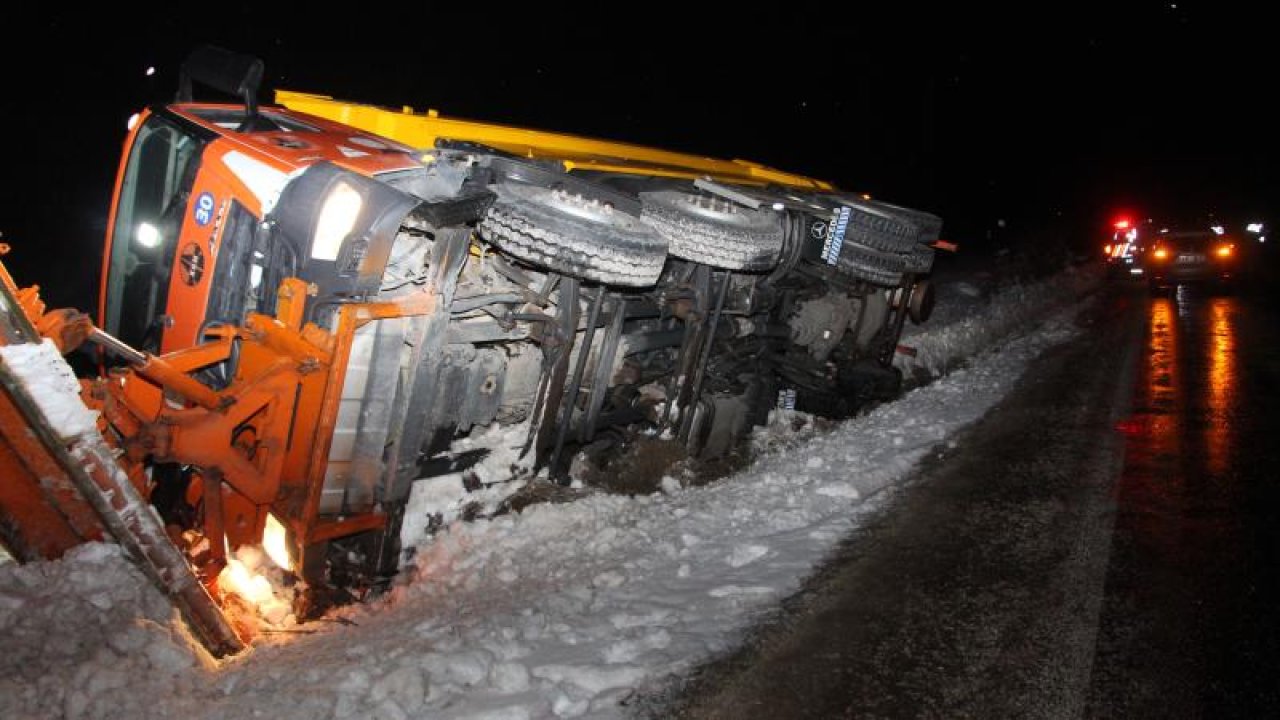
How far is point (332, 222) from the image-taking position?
3471 millimetres

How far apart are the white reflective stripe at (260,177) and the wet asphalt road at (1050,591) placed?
279 centimetres

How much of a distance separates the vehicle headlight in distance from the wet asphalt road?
2329 millimetres

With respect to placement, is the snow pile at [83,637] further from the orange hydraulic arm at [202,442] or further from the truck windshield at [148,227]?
the truck windshield at [148,227]

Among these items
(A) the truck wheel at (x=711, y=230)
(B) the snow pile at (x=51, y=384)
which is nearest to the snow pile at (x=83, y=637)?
(B) the snow pile at (x=51, y=384)

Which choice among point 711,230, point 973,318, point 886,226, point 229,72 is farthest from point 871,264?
point 973,318

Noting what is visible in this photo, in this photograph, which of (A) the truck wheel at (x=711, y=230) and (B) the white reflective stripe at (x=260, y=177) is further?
(A) the truck wheel at (x=711, y=230)

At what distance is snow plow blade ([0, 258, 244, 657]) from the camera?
8.86ft

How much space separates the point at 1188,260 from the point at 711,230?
556 inches

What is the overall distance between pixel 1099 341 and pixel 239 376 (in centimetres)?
965

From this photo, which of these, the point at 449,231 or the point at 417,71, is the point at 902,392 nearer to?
the point at 449,231

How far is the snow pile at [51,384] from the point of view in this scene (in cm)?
269

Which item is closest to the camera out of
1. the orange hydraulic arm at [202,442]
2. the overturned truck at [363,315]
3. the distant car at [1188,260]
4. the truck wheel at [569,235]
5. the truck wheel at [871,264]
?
the orange hydraulic arm at [202,442]

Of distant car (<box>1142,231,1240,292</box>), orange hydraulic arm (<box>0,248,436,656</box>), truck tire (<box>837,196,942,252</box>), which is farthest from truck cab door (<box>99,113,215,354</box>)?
distant car (<box>1142,231,1240,292</box>)

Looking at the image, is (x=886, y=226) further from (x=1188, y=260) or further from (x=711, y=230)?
(x=1188, y=260)
